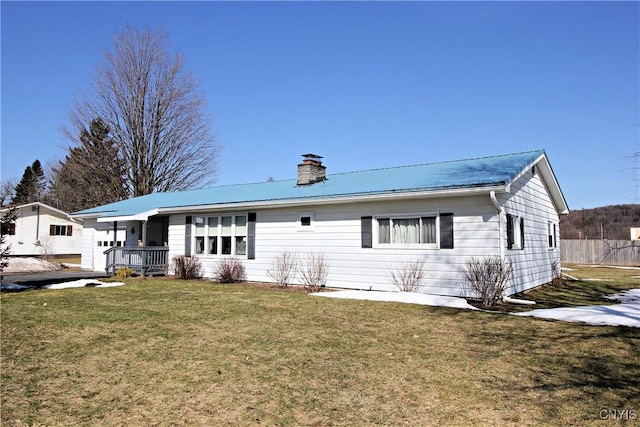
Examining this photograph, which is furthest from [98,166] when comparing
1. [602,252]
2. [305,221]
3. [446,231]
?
[602,252]

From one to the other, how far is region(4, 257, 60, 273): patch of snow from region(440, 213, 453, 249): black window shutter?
20.4 meters

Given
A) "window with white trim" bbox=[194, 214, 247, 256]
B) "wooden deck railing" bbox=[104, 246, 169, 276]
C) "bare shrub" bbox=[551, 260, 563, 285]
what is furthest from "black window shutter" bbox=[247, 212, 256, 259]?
"bare shrub" bbox=[551, 260, 563, 285]

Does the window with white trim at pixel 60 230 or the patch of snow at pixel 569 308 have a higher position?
the window with white trim at pixel 60 230

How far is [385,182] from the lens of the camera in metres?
13.3

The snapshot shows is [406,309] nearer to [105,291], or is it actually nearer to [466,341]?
[466,341]

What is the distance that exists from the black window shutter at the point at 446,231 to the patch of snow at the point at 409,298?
136 cm

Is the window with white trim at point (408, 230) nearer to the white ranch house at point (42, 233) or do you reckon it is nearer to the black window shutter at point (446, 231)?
the black window shutter at point (446, 231)

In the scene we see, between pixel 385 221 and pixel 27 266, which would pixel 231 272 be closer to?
pixel 385 221

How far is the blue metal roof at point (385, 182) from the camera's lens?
36.5 ft

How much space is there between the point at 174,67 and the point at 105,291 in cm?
2387

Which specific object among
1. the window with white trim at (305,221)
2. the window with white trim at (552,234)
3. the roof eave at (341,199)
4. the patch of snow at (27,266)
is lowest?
the patch of snow at (27,266)

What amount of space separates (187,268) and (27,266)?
11630 millimetres

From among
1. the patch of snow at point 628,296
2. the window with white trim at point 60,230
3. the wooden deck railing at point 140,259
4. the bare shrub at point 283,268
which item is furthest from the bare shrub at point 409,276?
the window with white trim at point 60,230

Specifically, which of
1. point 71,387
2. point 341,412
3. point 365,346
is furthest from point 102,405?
point 365,346
